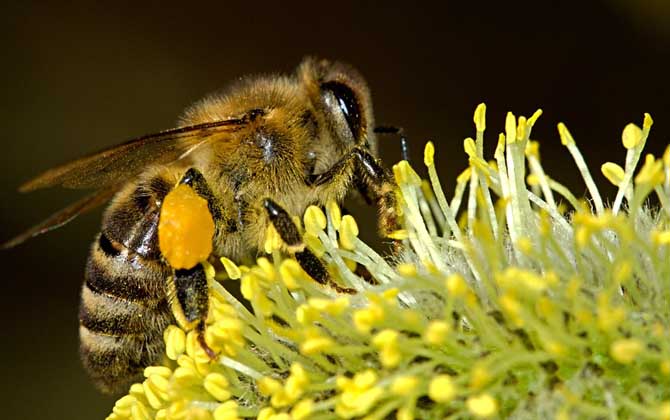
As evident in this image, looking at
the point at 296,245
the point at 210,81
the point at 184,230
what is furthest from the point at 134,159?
the point at 210,81

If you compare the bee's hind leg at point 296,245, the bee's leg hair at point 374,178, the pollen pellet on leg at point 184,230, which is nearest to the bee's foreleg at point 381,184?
the bee's leg hair at point 374,178

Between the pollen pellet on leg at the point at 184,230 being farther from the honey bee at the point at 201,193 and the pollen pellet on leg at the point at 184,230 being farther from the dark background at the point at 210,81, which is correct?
the dark background at the point at 210,81

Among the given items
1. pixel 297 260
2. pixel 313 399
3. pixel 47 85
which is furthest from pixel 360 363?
pixel 47 85

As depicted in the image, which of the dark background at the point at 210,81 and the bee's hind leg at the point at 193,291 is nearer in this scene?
the bee's hind leg at the point at 193,291

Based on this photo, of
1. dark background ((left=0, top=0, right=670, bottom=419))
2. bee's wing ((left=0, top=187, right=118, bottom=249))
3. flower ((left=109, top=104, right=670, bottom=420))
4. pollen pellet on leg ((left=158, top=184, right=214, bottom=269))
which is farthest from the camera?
dark background ((left=0, top=0, right=670, bottom=419))

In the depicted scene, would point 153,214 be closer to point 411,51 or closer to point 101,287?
point 101,287

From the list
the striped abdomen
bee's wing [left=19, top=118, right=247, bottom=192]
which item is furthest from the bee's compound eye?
the striped abdomen

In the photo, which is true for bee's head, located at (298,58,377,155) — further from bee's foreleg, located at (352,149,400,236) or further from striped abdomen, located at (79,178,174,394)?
striped abdomen, located at (79,178,174,394)
